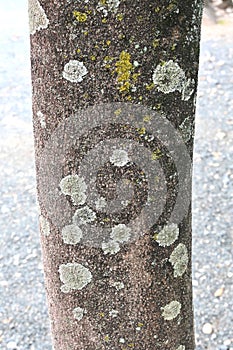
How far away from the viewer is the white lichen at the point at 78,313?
1147 mm

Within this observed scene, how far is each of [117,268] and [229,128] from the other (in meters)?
2.57

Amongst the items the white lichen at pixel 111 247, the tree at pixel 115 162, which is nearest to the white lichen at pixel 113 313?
the tree at pixel 115 162

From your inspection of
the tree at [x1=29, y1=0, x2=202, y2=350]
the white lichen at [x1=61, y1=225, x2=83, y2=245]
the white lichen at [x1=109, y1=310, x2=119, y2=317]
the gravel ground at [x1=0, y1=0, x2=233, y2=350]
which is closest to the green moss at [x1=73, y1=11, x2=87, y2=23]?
the tree at [x1=29, y1=0, x2=202, y2=350]

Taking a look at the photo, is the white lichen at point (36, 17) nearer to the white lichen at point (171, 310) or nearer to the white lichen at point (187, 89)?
the white lichen at point (187, 89)

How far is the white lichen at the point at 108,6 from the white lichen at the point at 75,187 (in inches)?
11.5

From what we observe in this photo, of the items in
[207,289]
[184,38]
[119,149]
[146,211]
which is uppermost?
[184,38]

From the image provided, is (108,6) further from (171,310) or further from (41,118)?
(171,310)

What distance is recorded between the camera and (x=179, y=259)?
1128 mm

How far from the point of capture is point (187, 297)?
3.98 feet

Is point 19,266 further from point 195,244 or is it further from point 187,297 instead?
point 187,297

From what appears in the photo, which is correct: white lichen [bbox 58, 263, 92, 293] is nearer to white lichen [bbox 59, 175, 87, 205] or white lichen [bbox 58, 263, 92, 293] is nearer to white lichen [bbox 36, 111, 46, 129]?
white lichen [bbox 59, 175, 87, 205]

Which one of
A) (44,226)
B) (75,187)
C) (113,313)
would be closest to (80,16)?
(75,187)

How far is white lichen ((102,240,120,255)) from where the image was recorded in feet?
3.50

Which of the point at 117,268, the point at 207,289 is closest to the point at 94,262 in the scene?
the point at 117,268
